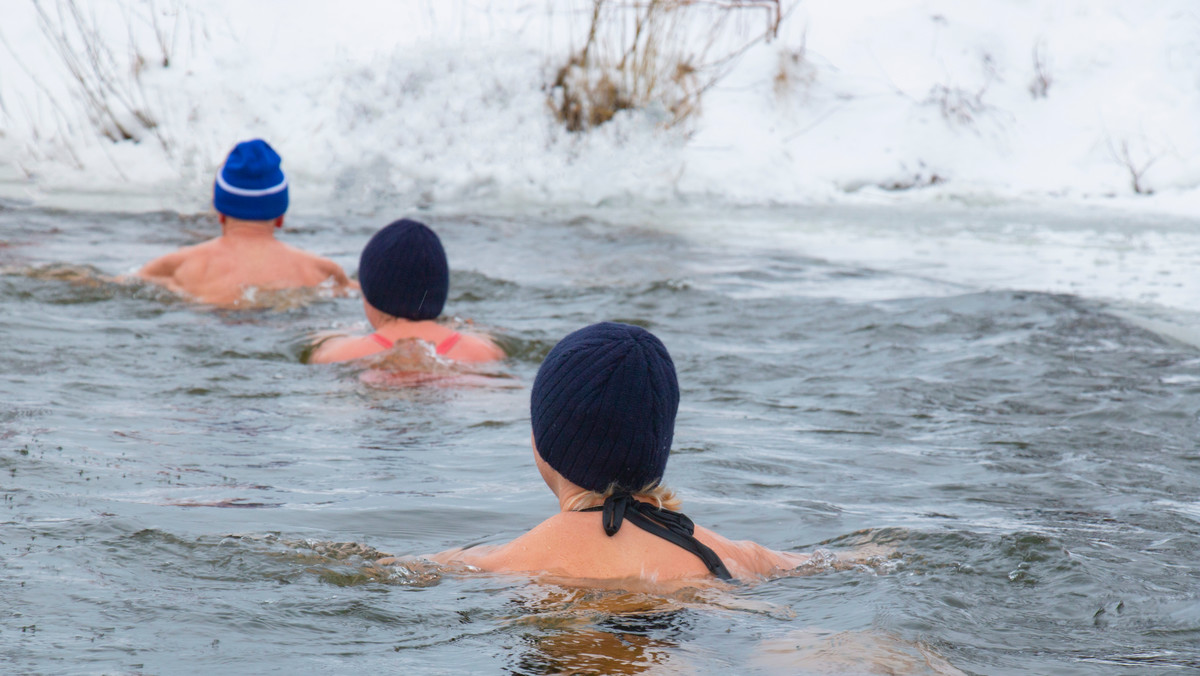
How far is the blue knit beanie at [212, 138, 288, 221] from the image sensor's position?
317 inches

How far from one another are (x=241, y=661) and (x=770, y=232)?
10.0 metres

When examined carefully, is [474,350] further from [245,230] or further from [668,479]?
[245,230]

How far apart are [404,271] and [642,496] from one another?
3.22 m

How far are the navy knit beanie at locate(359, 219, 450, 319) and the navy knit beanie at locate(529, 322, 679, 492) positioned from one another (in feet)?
10.2

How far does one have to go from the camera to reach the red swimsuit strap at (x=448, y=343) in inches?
250

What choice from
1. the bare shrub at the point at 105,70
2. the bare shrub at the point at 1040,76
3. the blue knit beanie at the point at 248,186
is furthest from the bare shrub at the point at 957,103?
the blue knit beanie at the point at 248,186

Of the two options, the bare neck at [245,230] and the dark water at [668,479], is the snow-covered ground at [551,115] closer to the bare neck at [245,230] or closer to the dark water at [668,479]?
the bare neck at [245,230]

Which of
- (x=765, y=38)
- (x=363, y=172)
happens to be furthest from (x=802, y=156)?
(x=363, y=172)

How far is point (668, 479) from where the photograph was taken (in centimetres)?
479

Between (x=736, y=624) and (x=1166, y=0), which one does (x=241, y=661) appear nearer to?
(x=736, y=624)

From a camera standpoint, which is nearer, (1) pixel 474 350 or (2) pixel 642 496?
(2) pixel 642 496

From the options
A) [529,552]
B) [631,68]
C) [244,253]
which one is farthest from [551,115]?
[529,552]

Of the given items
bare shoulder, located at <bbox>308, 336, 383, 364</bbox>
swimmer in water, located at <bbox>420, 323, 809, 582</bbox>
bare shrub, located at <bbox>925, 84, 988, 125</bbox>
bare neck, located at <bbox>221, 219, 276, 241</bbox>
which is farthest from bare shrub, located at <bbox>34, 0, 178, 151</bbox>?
swimmer in water, located at <bbox>420, 323, 809, 582</bbox>

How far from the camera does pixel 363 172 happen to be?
1417 cm
